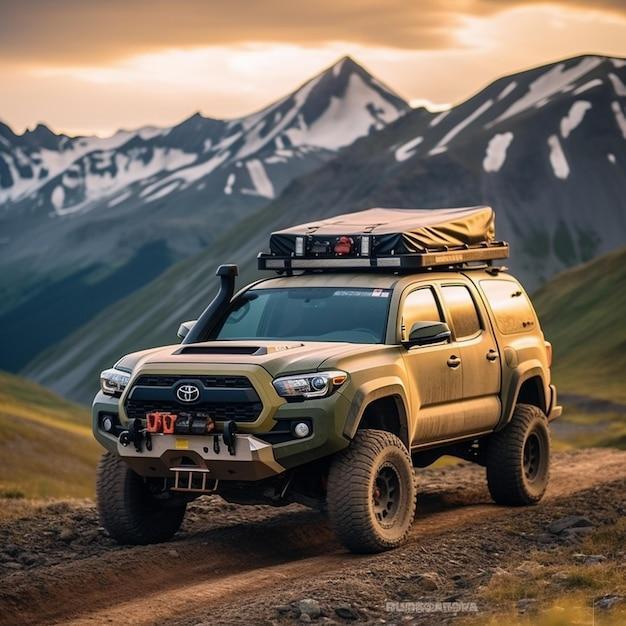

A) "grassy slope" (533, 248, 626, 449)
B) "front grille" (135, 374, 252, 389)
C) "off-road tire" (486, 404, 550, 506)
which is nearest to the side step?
"front grille" (135, 374, 252, 389)

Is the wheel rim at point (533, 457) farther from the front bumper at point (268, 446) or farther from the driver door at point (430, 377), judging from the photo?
the front bumper at point (268, 446)

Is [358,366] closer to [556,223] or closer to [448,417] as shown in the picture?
[448,417]

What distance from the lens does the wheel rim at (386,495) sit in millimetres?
11594

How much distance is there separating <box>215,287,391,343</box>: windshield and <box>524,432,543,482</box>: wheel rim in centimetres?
318

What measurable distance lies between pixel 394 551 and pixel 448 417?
5.82 feet

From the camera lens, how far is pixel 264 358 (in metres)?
11.2

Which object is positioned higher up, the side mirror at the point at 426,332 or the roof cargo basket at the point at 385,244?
the roof cargo basket at the point at 385,244

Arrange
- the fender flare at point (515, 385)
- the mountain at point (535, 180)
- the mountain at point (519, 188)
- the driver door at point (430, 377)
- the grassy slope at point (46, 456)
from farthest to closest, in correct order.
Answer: the mountain at point (519, 188) → the mountain at point (535, 180) → the grassy slope at point (46, 456) → the fender flare at point (515, 385) → the driver door at point (430, 377)

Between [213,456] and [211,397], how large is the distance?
0.47 m

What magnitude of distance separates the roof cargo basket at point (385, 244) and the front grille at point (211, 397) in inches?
98.1

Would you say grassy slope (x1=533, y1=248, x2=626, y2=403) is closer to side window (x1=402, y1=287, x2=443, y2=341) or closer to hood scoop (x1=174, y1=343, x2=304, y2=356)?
side window (x1=402, y1=287, x2=443, y2=341)

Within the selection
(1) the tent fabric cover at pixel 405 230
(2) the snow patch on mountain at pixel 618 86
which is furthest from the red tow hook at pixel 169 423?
(2) the snow patch on mountain at pixel 618 86

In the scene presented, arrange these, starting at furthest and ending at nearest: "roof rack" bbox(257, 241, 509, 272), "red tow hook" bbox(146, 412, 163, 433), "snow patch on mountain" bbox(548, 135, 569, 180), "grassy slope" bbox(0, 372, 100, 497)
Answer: "snow patch on mountain" bbox(548, 135, 569, 180) < "grassy slope" bbox(0, 372, 100, 497) < "roof rack" bbox(257, 241, 509, 272) < "red tow hook" bbox(146, 412, 163, 433)

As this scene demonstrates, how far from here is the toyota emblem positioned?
36.1 feet
